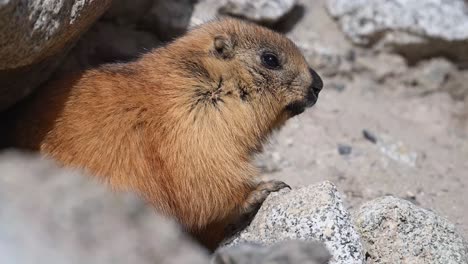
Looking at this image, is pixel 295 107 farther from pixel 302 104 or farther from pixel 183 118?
pixel 183 118

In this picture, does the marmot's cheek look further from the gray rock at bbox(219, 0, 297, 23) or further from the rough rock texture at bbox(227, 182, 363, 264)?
the gray rock at bbox(219, 0, 297, 23)

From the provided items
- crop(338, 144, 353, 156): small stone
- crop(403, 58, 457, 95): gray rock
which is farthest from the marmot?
crop(403, 58, 457, 95): gray rock

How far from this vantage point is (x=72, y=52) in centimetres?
625

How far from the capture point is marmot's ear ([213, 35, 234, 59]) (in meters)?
5.45

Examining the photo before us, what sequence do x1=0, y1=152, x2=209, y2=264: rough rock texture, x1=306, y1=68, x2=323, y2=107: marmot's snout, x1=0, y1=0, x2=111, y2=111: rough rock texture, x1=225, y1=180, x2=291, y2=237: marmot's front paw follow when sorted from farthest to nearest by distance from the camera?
x1=306, y1=68, x2=323, y2=107: marmot's snout → x1=225, y1=180, x2=291, y2=237: marmot's front paw → x1=0, y1=0, x2=111, y2=111: rough rock texture → x1=0, y1=152, x2=209, y2=264: rough rock texture

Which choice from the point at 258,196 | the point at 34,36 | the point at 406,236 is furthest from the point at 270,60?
the point at 34,36

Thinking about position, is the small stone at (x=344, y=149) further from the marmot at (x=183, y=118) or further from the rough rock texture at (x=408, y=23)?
the marmot at (x=183, y=118)

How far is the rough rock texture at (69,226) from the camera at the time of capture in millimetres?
3111

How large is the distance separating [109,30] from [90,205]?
9.97ft

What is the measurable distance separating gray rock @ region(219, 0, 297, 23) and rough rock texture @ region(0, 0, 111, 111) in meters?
1.74

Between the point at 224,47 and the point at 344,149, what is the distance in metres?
1.57

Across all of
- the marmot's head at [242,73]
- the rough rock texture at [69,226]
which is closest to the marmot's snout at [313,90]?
the marmot's head at [242,73]

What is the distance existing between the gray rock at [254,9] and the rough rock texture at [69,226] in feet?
10.1

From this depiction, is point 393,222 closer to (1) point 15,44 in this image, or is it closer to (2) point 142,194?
(2) point 142,194
